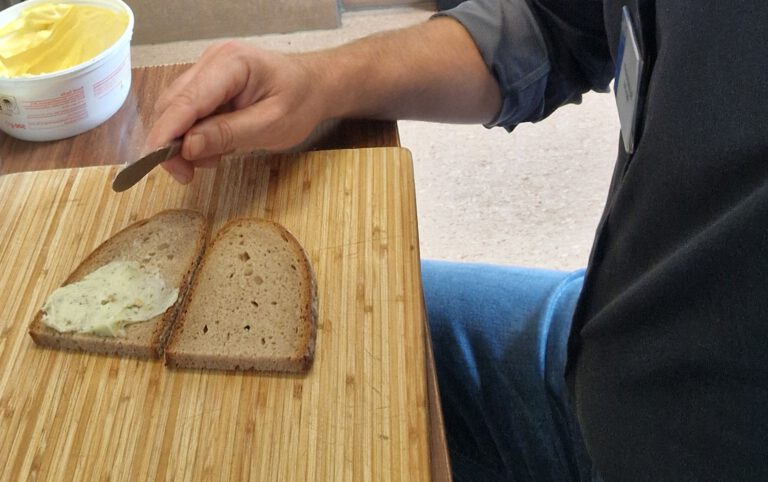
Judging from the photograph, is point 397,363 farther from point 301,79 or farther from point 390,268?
point 301,79

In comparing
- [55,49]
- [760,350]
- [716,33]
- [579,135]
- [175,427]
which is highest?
[716,33]

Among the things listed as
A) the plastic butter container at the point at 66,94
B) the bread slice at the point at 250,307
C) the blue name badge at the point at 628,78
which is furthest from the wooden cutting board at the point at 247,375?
the blue name badge at the point at 628,78

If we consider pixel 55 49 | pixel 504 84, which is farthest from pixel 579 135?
pixel 55 49

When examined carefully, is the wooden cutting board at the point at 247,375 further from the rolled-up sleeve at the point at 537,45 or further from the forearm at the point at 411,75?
the rolled-up sleeve at the point at 537,45

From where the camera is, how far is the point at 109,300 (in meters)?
0.74

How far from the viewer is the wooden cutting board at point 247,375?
2.03ft

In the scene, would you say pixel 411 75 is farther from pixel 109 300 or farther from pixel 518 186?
pixel 518 186

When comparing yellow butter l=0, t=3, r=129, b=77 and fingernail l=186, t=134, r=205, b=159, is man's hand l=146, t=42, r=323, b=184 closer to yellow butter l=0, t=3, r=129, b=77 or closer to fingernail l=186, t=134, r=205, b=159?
fingernail l=186, t=134, r=205, b=159

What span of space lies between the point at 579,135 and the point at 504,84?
1144 millimetres

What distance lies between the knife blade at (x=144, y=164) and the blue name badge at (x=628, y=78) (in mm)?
490

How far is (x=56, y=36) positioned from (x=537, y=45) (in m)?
0.68

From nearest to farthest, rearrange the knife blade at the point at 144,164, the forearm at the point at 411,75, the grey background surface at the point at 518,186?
1. the knife blade at the point at 144,164
2. the forearm at the point at 411,75
3. the grey background surface at the point at 518,186

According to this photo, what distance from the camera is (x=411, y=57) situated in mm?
891

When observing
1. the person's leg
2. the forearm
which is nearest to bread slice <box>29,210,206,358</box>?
the forearm
